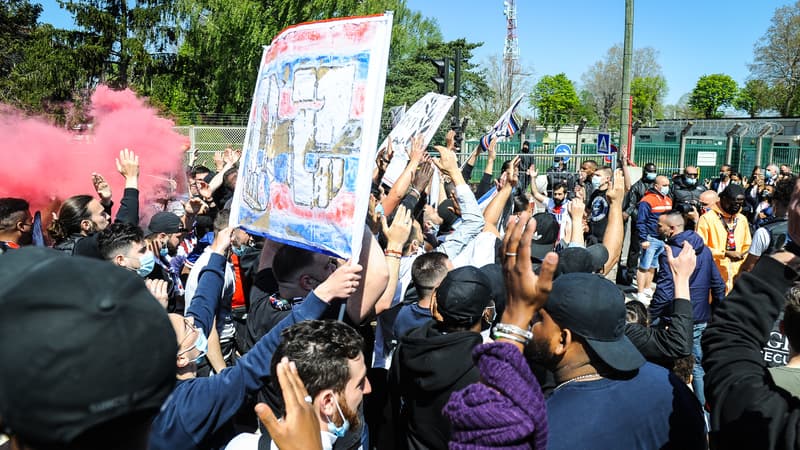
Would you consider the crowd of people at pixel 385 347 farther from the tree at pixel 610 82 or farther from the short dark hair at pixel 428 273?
the tree at pixel 610 82

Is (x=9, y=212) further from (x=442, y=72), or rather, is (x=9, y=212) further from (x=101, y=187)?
(x=442, y=72)

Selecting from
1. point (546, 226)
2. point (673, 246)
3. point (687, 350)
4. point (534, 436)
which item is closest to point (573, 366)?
point (534, 436)

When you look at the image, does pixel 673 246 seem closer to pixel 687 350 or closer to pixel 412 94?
pixel 687 350

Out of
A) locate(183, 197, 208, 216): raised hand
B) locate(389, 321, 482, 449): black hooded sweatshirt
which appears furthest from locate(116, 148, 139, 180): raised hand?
locate(389, 321, 482, 449): black hooded sweatshirt

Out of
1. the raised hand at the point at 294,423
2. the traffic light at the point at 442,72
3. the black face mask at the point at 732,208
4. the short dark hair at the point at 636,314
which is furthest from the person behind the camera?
the traffic light at the point at 442,72

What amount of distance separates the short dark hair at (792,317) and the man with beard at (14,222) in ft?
14.9

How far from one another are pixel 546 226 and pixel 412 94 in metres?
37.8

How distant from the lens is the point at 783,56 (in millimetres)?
47656

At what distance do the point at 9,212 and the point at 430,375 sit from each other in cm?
338

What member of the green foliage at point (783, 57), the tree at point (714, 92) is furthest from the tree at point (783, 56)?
the tree at point (714, 92)

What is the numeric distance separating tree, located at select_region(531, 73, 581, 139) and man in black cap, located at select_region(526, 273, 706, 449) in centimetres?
6980

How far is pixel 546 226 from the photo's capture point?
16.7 ft

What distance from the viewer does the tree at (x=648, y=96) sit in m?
78.9

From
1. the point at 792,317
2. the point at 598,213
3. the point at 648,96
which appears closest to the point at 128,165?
the point at 792,317
